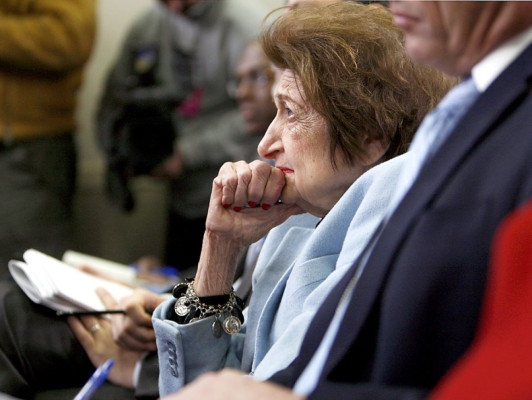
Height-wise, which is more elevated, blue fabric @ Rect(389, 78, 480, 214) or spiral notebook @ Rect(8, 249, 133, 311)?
blue fabric @ Rect(389, 78, 480, 214)

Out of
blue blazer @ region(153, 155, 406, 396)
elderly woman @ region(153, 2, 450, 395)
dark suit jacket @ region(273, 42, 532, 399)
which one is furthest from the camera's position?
elderly woman @ region(153, 2, 450, 395)

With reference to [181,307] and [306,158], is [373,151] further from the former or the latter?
[181,307]

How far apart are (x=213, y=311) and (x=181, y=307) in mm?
60

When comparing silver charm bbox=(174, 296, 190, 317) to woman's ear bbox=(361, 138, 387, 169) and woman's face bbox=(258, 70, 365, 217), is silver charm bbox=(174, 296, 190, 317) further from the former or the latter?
woman's ear bbox=(361, 138, 387, 169)

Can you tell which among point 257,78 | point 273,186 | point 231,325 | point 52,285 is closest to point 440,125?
point 273,186

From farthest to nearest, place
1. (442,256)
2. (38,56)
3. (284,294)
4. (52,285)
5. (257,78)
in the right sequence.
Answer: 1. (38,56)
2. (257,78)
3. (52,285)
4. (284,294)
5. (442,256)

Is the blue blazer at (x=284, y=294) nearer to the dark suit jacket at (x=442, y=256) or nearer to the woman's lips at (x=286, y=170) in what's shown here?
the woman's lips at (x=286, y=170)

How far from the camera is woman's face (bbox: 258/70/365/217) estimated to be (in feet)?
4.05

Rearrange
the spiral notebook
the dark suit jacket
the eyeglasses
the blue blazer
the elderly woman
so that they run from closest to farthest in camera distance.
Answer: the dark suit jacket
the blue blazer
the elderly woman
the spiral notebook
the eyeglasses

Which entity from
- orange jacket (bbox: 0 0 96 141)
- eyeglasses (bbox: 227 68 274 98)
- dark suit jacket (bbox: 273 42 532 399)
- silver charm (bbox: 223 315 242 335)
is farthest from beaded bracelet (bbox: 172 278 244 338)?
orange jacket (bbox: 0 0 96 141)

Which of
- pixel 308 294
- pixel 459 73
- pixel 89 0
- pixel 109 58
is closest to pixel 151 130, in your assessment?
pixel 89 0

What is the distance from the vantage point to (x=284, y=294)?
1165mm

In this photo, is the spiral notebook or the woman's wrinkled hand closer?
the woman's wrinkled hand

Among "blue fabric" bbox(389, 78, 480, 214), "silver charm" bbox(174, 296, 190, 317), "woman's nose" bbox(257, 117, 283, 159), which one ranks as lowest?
"silver charm" bbox(174, 296, 190, 317)
